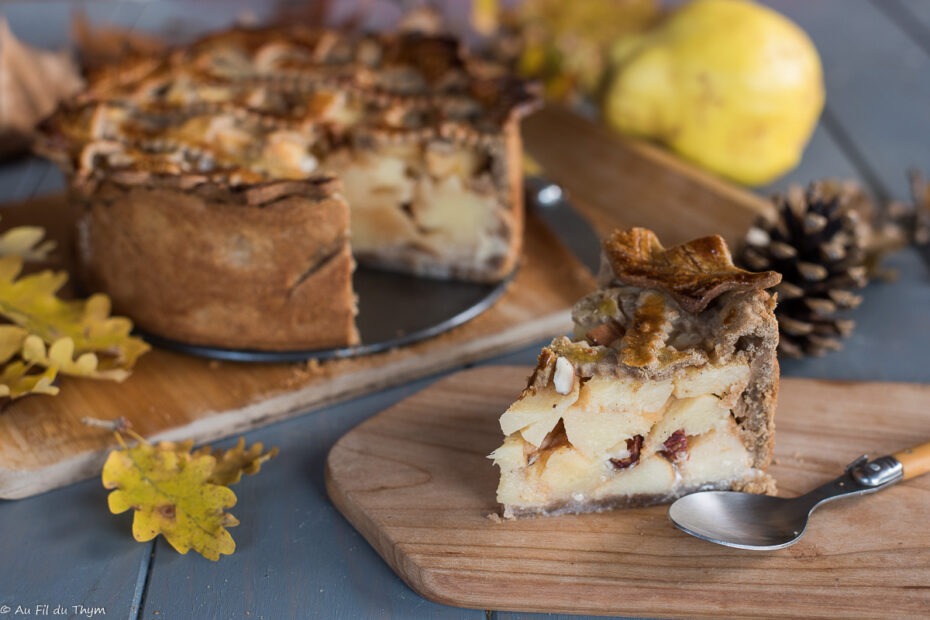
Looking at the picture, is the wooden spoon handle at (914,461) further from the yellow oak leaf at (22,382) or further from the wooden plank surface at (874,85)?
the yellow oak leaf at (22,382)

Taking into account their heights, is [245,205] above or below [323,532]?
above

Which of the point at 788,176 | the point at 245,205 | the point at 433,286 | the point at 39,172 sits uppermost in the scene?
the point at 245,205

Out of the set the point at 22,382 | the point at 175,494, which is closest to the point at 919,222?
the point at 175,494

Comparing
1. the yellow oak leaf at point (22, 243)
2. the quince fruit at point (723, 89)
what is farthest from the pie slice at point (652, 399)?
the yellow oak leaf at point (22, 243)

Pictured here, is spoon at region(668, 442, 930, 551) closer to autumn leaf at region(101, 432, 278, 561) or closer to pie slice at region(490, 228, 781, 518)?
pie slice at region(490, 228, 781, 518)

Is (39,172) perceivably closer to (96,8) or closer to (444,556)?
(96,8)

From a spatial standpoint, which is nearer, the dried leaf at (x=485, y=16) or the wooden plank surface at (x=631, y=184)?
the wooden plank surface at (x=631, y=184)

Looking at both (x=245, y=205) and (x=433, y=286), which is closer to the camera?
(x=245, y=205)

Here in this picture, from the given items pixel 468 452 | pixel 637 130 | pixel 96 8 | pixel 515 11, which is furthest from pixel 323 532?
pixel 96 8
